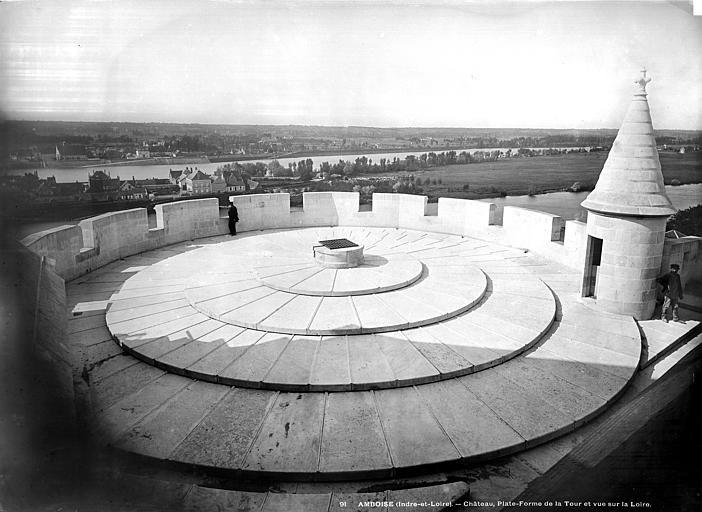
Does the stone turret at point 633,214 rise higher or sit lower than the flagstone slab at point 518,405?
higher

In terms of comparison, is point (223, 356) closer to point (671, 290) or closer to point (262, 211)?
point (671, 290)

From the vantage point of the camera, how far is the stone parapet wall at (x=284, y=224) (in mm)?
9617

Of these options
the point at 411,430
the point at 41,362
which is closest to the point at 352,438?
the point at 411,430

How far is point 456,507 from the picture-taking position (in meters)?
3.78

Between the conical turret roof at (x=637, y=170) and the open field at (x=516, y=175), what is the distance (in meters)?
7.22

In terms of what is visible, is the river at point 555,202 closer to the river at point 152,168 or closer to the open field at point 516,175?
the open field at point 516,175

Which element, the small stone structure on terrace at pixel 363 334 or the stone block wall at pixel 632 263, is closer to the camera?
the small stone structure on terrace at pixel 363 334

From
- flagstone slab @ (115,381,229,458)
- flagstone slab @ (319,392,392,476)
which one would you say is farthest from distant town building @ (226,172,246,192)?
flagstone slab @ (319,392,392,476)

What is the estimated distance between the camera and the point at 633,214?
7.48 meters

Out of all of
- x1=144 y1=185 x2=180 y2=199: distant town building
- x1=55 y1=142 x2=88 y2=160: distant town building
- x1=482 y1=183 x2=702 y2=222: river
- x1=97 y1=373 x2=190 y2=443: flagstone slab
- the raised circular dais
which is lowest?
x1=97 y1=373 x2=190 y2=443: flagstone slab

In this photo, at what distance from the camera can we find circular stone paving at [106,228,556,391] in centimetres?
568

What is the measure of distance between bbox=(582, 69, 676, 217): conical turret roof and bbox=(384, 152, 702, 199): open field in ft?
23.7

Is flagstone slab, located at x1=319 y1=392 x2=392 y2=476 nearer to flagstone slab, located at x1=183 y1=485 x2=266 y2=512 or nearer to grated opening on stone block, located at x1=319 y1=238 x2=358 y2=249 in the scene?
flagstone slab, located at x1=183 y1=485 x2=266 y2=512

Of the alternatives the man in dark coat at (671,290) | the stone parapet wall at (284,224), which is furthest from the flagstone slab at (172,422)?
the man in dark coat at (671,290)
